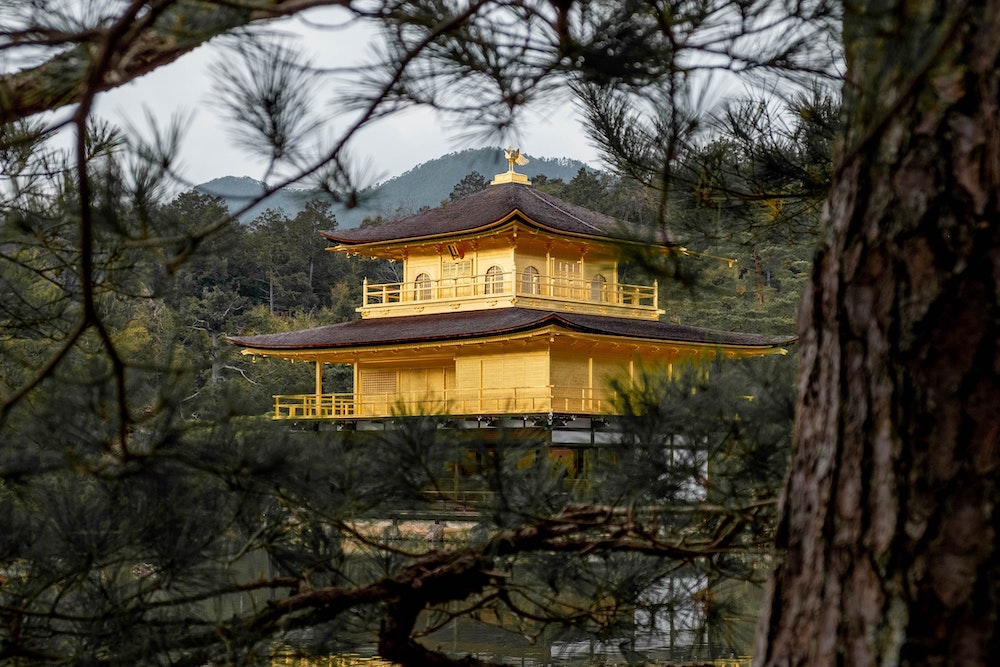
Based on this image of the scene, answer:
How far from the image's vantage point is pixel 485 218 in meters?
16.3

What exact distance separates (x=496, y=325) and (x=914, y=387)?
1351 centimetres

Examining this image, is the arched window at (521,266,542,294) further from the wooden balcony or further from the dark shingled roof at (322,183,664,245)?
the dark shingled roof at (322,183,664,245)

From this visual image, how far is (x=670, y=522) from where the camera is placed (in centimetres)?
251

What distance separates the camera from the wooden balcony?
16.2 meters

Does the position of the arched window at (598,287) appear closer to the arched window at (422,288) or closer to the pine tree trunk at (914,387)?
the arched window at (422,288)

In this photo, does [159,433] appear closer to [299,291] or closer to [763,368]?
[763,368]

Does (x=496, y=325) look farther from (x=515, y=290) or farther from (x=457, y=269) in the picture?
(x=457, y=269)

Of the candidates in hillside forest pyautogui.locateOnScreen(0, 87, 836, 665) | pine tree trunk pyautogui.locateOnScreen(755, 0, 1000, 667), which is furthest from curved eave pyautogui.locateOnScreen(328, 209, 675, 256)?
pine tree trunk pyautogui.locateOnScreen(755, 0, 1000, 667)

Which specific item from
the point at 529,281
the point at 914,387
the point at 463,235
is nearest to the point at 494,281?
the point at 529,281

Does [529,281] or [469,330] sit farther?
[529,281]

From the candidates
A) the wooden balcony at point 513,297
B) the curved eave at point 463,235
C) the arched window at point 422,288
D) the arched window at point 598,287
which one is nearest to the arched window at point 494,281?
the wooden balcony at point 513,297

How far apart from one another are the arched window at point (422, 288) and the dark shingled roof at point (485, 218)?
0.83 meters


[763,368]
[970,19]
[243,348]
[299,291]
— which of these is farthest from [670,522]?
[299,291]

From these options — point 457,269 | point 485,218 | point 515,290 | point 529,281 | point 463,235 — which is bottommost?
point 515,290
